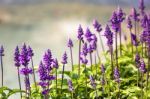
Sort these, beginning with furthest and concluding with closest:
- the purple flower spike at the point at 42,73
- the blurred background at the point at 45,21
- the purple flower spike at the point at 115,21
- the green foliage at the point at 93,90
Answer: the blurred background at the point at 45,21, the purple flower spike at the point at 115,21, the green foliage at the point at 93,90, the purple flower spike at the point at 42,73

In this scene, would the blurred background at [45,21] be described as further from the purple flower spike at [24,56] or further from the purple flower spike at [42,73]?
the purple flower spike at [42,73]

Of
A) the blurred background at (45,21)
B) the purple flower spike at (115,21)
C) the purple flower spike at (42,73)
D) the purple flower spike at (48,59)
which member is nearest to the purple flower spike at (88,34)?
the purple flower spike at (115,21)

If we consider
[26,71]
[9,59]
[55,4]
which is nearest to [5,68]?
[9,59]

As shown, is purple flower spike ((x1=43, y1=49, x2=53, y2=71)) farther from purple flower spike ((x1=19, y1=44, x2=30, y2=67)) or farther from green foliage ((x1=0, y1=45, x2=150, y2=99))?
green foliage ((x1=0, y1=45, x2=150, y2=99))

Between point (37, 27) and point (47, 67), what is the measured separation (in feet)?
54.3

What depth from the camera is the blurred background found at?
19078 millimetres

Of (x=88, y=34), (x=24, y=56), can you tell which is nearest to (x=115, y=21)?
(x=88, y=34)

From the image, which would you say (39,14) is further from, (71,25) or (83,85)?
(83,85)

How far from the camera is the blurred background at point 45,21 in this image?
62.6 feet

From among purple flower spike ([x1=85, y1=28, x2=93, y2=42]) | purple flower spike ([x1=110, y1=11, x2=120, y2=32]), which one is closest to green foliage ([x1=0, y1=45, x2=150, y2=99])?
purple flower spike ([x1=85, y1=28, x2=93, y2=42])

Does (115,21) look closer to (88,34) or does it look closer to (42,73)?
(88,34)

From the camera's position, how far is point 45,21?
25.8m

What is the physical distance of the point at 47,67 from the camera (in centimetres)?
724

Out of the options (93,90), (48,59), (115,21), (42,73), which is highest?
(115,21)
